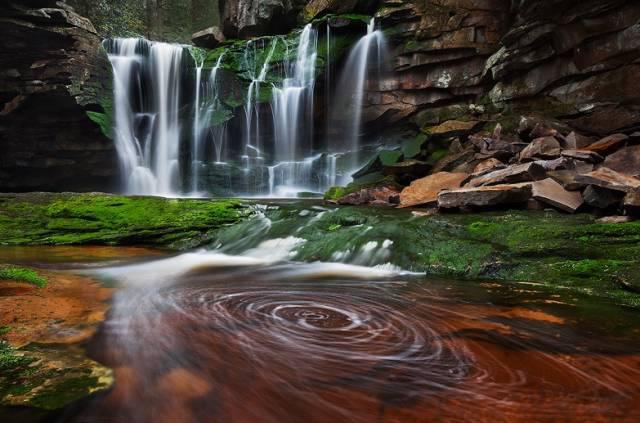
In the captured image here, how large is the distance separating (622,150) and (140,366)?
10.5 m

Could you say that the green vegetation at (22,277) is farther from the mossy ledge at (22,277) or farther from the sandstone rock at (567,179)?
the sandstone rock at (567,179)

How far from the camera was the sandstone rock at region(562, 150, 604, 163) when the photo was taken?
27.8 ft

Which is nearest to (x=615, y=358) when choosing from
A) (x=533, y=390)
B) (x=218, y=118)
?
(x=533, y=390)

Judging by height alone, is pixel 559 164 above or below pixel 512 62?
below

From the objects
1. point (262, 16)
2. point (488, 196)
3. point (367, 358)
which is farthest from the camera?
point (262, 16)

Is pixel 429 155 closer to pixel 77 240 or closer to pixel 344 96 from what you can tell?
pixel 344 96

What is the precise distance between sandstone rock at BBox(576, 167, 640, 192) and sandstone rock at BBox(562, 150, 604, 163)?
222cm

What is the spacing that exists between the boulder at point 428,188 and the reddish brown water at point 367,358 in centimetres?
582

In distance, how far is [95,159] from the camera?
17.2m

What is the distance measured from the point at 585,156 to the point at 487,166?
7.45 ft

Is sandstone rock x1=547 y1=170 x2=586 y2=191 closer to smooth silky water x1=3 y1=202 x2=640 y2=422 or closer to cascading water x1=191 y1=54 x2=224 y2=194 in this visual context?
smooth silky water x1=3 y1=202 x2=640 y2=422

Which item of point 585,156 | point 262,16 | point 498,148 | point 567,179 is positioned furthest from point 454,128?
point 262,16

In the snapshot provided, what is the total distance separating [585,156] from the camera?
8.48m

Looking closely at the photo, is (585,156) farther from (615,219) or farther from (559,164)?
(615,219)
